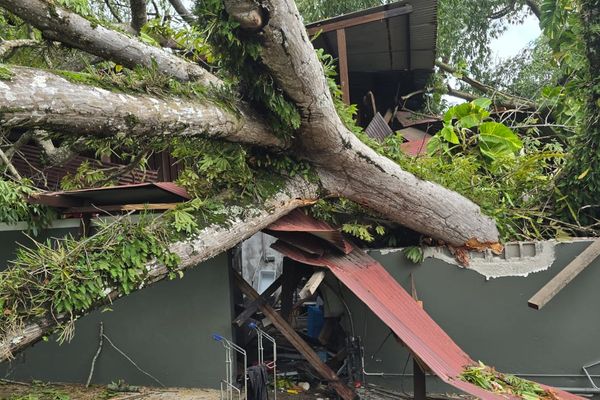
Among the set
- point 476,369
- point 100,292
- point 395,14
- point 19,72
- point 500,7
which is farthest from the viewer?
point 500,7

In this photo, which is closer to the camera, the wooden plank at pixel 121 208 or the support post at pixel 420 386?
the support post at pixel 420 386

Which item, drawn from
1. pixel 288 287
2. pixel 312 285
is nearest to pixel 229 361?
pixel 288 287

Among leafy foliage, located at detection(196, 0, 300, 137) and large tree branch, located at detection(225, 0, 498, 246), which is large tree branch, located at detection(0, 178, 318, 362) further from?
leafy foliage, located at detection(196, 0, 300, 137)

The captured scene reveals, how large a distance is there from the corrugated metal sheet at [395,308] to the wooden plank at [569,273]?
3.19ft

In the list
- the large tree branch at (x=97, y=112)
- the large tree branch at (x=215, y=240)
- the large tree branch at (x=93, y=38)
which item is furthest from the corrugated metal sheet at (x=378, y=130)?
the large tree branch at (x=97, y=112)

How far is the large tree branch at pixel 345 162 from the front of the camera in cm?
340

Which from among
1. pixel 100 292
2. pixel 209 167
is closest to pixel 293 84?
pixel 209 167

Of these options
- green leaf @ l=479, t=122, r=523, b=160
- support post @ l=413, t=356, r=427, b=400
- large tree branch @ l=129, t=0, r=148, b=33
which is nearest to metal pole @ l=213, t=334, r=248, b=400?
support post @ l=413, t=356, r=427, b=400

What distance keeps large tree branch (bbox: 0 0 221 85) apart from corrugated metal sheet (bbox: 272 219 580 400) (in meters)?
2.16

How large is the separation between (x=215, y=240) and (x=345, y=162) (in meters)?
1.70

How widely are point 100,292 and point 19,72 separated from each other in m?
1.60

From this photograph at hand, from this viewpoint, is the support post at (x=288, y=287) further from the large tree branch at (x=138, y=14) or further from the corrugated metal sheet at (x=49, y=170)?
the large tree branch at (x=138, y=14)

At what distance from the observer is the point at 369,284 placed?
509cm

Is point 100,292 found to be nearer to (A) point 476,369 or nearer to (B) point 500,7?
(A) point 476,369
